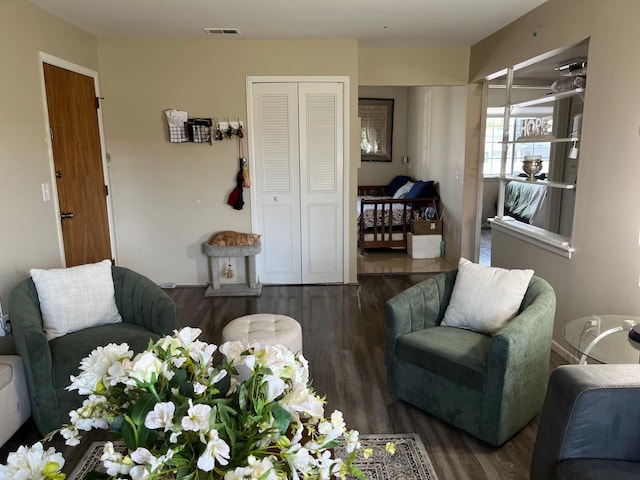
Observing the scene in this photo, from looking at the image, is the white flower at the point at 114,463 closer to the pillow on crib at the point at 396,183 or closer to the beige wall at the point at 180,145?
the beige wall at the point at 180,145

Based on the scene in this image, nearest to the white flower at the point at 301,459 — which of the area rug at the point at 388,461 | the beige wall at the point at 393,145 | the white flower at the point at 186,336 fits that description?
the white flower at the point at 186,336

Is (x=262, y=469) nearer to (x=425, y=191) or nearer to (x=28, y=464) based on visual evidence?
(x=28, y=464)

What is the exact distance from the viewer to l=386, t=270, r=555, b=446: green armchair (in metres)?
2.17

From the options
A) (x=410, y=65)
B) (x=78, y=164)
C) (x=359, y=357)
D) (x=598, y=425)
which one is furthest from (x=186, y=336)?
(x=410, y=65)

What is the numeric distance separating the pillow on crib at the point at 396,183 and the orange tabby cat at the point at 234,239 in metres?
3.75

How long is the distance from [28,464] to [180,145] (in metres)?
4.17

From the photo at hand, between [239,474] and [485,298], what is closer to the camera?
[239,474]

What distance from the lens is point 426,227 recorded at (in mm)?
6168

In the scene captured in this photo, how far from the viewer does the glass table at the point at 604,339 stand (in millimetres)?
1999

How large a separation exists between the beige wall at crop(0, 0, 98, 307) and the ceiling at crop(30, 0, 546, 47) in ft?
0.81

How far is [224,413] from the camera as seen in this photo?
98 cm

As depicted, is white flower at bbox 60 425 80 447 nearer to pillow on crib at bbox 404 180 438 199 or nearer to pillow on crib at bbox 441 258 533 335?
pillow on crib at bbox 441 258 533 335

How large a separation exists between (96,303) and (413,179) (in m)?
6.19

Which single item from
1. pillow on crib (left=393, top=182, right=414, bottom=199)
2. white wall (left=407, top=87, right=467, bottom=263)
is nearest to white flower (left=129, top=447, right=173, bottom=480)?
white wall (left=407, top=87, right=467, bottom=263)
